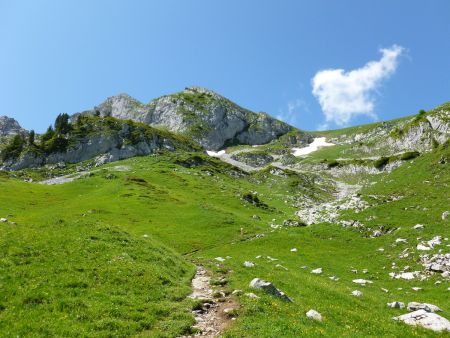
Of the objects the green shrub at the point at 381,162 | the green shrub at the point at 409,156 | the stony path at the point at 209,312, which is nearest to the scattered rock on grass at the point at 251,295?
the stony path at the point at 209,312

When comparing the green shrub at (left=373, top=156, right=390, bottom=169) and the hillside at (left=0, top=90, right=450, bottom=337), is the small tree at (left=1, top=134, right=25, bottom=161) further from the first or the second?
the green shrub at (left=373, top=156, right=390, bottom=169)

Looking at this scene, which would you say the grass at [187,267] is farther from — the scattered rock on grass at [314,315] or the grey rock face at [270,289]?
the grey rock face at [270,289]

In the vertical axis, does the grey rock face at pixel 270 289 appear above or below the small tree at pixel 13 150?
below

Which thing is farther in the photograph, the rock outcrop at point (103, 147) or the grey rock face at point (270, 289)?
the rock outcrop at point (103, 147)

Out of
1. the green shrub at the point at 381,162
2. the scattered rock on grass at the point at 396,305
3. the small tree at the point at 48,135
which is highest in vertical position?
the small tree at the point at 48,135

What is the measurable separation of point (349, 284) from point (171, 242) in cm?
3016

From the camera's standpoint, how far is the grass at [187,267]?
56.6 ft

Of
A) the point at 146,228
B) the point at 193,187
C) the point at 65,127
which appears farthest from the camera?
the point at 65,127

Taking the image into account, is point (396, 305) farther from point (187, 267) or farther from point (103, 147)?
point (103, 147)

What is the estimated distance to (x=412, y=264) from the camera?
35.2m

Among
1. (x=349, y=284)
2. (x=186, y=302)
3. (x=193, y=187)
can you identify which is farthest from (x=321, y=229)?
(x=193, y=187)

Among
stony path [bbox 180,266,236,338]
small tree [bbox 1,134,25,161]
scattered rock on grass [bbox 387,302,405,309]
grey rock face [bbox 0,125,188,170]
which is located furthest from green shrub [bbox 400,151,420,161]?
small tree [bbox 1,134,25,161]

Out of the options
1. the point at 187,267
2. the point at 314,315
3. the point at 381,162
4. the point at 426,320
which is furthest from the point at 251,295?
the point at 381,162

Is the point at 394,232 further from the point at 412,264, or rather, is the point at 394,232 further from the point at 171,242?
the point at 171,242
